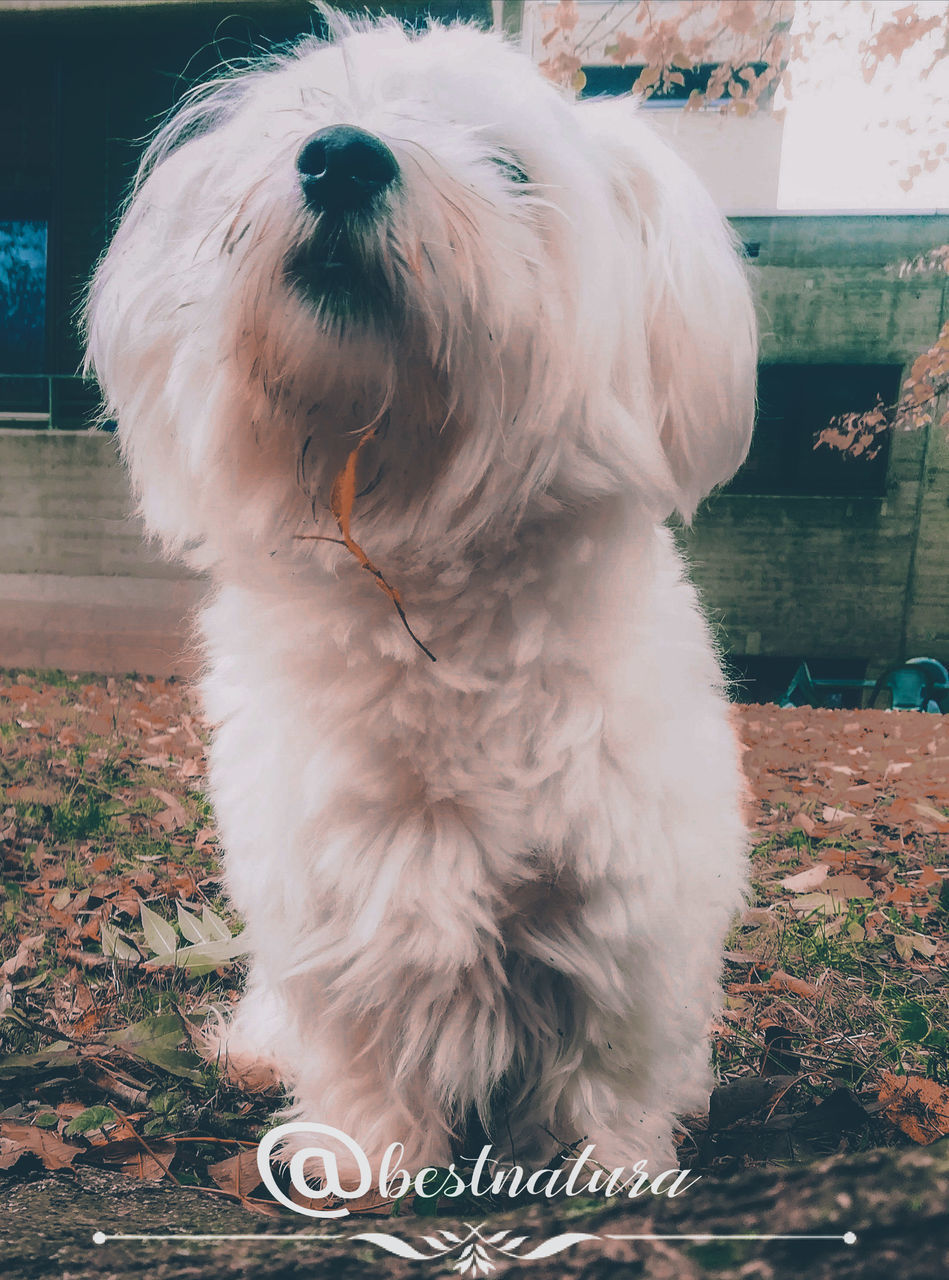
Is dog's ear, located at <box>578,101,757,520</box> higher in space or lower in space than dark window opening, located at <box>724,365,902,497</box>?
higher

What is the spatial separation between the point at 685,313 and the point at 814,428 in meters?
1.91

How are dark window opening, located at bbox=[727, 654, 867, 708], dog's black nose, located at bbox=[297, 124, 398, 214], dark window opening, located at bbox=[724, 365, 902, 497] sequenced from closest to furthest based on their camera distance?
dog's black nose, located at bbox=[297, 124, 398, 214], dark window opening, located at bbox=[724, 365, 902, 497], dark window opening, located at bbox=[727, 654, 867, 708]

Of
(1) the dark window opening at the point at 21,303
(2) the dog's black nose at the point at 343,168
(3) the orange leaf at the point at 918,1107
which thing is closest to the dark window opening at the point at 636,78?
(1) the dark window opening at the point at 21,303

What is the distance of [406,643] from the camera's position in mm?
1010

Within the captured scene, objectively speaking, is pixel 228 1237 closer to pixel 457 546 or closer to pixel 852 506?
pixel 457 546

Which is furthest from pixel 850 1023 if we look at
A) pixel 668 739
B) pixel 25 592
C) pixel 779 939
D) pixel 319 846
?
pixel 25 592

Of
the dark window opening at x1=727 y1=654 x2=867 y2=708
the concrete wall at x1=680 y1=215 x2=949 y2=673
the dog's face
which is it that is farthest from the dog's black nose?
the dark window opening at x1=727 y1=654 x2=867 y2=708

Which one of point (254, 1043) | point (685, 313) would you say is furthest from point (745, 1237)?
point (254, 1043)

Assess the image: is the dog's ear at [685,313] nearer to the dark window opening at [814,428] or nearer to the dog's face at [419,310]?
the dog's face at [419,310]

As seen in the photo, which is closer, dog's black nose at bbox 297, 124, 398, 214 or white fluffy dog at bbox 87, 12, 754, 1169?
dog's black nose at bbox 297, 124, 398, 214

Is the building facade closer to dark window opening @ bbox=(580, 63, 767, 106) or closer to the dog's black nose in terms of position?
dark window opening @ bbox=(580, 63, 767, 106)

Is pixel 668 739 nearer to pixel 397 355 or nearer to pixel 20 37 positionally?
pixel 397 355

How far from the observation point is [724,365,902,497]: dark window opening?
254 centimetres

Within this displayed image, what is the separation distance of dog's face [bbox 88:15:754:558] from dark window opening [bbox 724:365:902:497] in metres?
1.49
